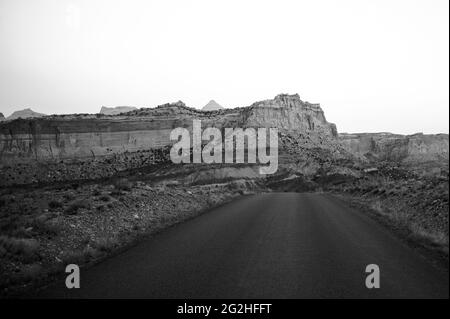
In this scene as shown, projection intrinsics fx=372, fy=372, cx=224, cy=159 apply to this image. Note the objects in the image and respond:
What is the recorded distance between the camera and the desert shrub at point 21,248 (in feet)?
28.6

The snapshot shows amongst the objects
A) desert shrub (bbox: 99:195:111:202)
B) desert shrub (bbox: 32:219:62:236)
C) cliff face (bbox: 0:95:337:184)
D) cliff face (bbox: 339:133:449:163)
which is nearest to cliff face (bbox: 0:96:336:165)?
cliff face (bbox: 0:95:337:184)

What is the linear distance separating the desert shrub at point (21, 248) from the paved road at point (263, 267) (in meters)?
1.89

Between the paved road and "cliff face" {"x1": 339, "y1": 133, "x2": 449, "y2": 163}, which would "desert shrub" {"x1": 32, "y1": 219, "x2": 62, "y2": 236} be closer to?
the paved road

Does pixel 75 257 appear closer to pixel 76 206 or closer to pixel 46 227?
pixel 46 227

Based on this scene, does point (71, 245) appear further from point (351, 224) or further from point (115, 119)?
point (115, 119)

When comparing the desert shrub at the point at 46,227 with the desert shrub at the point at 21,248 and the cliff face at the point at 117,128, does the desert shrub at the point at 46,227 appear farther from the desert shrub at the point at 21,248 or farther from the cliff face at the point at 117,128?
→ the cliff face at the point at 117,128

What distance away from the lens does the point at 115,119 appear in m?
114

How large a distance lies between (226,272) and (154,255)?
96.1 inches

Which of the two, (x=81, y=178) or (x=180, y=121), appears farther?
(x=180, y=121)

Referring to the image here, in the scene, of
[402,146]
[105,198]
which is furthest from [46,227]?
[402,146]

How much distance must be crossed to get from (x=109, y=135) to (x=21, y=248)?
4182 inches

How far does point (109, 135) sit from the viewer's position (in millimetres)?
110562

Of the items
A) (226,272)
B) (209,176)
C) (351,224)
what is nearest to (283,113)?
(209,176)

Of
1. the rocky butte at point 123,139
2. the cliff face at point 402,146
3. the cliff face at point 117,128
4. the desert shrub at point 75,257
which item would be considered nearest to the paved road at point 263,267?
the desert shrub at point 75,257
